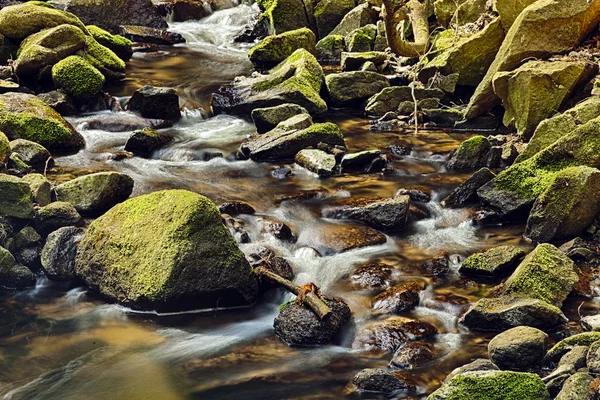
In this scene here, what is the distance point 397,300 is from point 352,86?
29.0ft

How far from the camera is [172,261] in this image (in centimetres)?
689

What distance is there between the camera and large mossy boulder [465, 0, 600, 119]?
1203cm

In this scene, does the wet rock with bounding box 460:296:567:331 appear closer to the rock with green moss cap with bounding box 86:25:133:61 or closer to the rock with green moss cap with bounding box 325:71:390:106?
the rock with green moss cap with bounding box 325:71:390:106

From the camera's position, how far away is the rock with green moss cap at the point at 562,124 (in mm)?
9656

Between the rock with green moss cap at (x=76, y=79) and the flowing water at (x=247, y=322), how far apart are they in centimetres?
282

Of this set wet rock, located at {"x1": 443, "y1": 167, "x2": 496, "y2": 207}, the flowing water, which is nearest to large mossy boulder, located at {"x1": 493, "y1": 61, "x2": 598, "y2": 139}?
the flowing water

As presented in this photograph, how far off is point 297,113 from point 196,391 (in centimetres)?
830

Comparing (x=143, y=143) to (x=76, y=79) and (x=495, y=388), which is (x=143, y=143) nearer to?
(x=76, y=79)

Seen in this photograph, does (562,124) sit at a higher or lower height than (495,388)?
higher

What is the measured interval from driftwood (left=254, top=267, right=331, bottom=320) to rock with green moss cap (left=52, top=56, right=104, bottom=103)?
8475 mm

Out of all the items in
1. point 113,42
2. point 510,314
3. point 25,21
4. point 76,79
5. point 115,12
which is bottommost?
point 510,314

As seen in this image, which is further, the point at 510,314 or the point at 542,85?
the point at 542,85

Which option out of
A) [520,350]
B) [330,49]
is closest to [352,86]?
[330,49]

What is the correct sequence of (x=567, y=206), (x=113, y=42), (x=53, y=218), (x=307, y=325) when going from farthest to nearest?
(x=113, y=42), (x=53, y=218), (x=567, y=206), (x=307, y=325)
